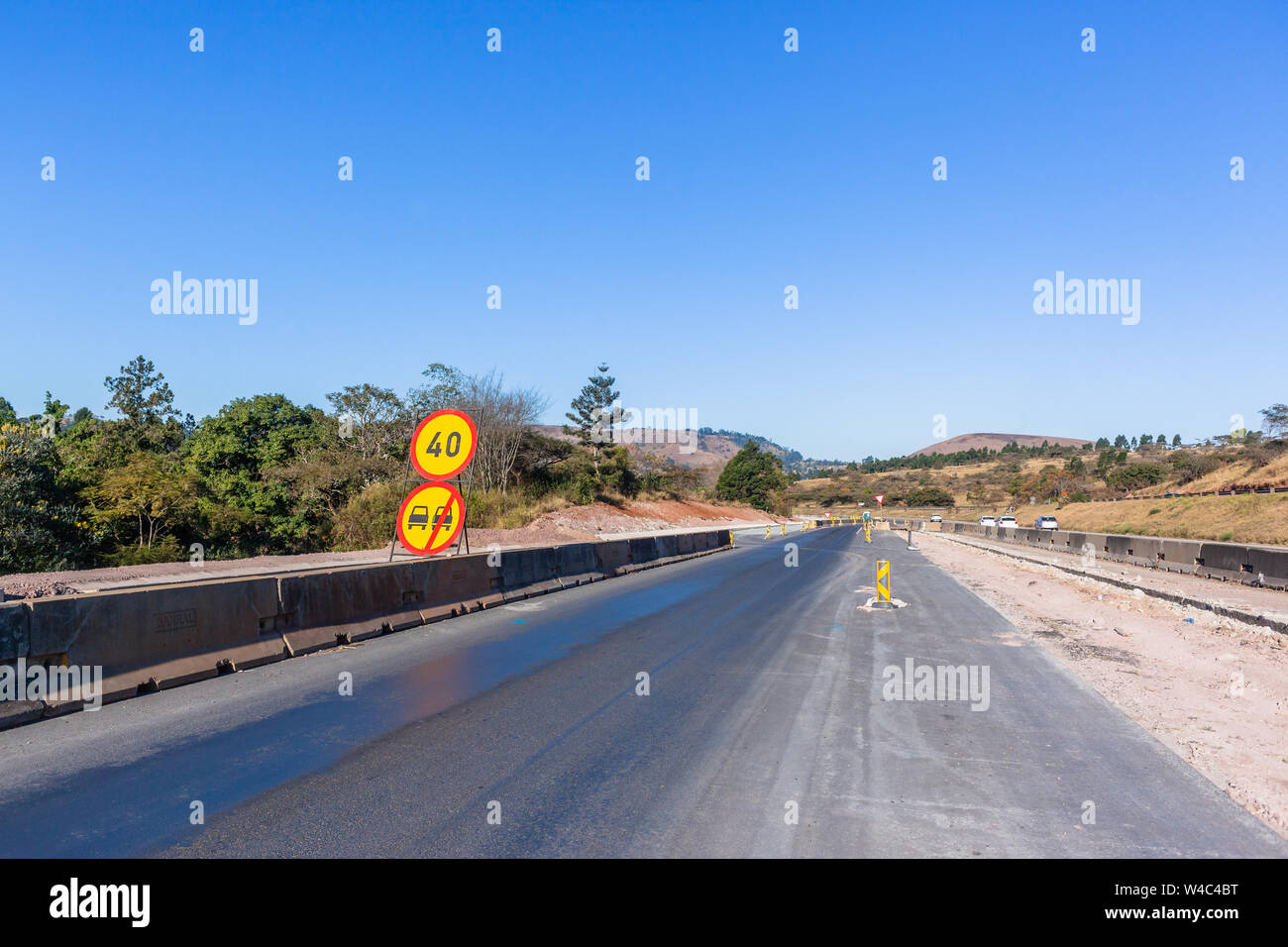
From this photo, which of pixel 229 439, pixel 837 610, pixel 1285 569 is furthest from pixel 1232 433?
pixel 229 439

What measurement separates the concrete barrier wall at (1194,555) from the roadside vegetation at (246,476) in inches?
803

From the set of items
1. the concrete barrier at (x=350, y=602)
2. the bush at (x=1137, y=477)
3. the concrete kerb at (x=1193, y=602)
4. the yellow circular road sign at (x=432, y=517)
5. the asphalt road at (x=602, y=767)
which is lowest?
the concrete kerb at (x=1193, y=602)

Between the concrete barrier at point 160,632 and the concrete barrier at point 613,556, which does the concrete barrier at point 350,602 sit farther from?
the concrete barrier at point 613,556

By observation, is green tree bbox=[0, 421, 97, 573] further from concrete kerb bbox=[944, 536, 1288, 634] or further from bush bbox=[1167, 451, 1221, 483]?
bush bbox=[1167, 451, 1221, 483]

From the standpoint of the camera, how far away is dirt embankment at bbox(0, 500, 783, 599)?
1495cm

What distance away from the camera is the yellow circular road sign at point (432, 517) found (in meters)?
13.3

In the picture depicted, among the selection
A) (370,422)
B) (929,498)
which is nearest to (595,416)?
(370,422)

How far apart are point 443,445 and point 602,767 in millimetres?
8526

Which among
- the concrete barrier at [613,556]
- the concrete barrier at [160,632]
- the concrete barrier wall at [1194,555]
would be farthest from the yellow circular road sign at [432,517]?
the concrete barrier wall at [1194,555]

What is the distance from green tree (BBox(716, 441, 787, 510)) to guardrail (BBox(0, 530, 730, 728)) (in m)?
78.1

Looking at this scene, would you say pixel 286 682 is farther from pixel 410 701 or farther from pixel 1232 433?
pixel 1232 433

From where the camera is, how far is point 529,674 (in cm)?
818

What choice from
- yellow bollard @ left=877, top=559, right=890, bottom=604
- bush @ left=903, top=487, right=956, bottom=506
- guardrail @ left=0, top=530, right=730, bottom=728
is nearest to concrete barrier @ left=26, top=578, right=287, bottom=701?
guardrail @ left=0, top=530, right=730, bottom=728
